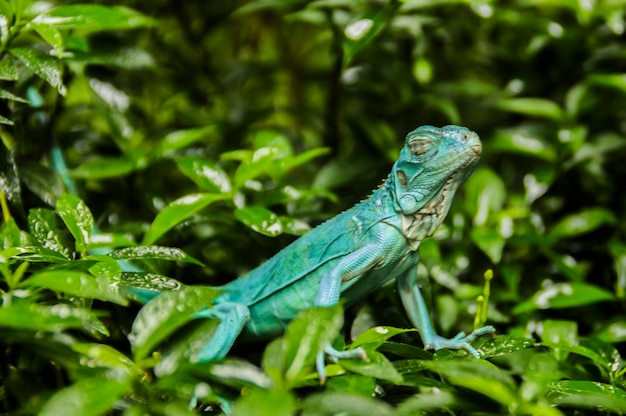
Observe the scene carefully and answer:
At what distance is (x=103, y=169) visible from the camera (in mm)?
2979

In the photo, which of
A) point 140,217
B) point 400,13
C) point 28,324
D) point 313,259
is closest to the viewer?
point 28,324

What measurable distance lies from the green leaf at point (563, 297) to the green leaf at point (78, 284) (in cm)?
165

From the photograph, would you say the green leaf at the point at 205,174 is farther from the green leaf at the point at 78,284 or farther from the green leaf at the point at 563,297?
the green leaf at the point at 563,297

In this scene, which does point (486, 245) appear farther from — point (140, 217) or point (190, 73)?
point (190, 73)

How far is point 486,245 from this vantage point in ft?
9.40

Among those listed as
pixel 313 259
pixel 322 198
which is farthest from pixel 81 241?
pixel 322 198

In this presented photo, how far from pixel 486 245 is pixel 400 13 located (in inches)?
54.3

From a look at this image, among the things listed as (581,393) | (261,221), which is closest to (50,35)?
(261,221)

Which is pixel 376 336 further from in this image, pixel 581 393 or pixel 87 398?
pixel 87 398

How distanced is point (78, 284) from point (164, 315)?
228mm

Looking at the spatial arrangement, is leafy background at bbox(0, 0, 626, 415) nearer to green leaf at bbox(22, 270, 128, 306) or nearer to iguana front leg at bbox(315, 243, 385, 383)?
green leaf at bbox(22, 270, 128, 306)

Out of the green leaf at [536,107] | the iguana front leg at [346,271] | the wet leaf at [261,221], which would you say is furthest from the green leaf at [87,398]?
the green leaf at [536,107]

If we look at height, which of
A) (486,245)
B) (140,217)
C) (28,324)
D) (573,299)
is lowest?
(573,299)

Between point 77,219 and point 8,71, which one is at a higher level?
point 8,71
